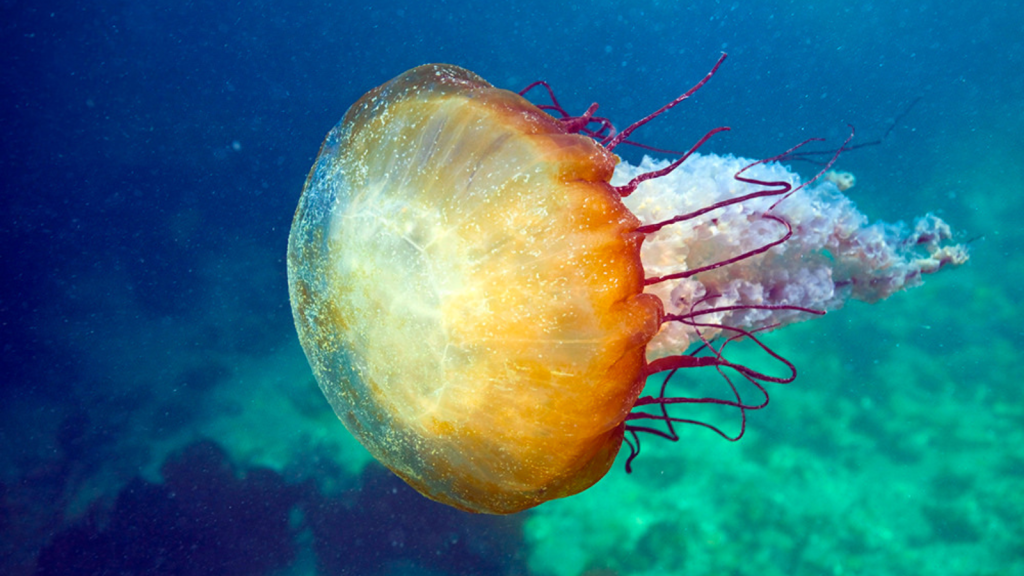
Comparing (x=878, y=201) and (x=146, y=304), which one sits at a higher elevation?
(x=146, y=304)

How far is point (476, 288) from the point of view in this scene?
1.97 m

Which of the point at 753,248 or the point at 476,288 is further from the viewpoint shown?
the point at 753,248

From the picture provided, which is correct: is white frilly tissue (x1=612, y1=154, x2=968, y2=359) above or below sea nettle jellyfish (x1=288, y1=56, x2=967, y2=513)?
below

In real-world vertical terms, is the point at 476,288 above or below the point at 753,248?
above

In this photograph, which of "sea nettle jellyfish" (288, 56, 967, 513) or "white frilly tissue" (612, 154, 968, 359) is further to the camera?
"white frilly tissue" (612, 154, 968, 359)

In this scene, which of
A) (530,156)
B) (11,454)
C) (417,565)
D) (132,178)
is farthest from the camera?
(132,178)

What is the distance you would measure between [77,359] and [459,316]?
11.3 metres

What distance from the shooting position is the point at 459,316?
6.58 feet

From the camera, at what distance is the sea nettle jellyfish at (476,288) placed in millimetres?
1941

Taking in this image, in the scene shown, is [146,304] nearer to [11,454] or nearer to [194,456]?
[11,454]

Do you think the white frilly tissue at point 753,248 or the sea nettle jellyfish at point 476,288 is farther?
the white frilly tissue at point 753,248

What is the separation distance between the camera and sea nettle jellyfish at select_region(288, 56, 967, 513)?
6.37ft

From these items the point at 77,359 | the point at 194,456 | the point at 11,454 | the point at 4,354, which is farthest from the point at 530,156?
the point at 4,354

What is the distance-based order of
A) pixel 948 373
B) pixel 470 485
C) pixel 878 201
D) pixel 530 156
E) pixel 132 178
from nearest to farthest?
pixel 530 156, pixel 470 485, pixel 948 373, pixel 132 178, pixel 878 201
